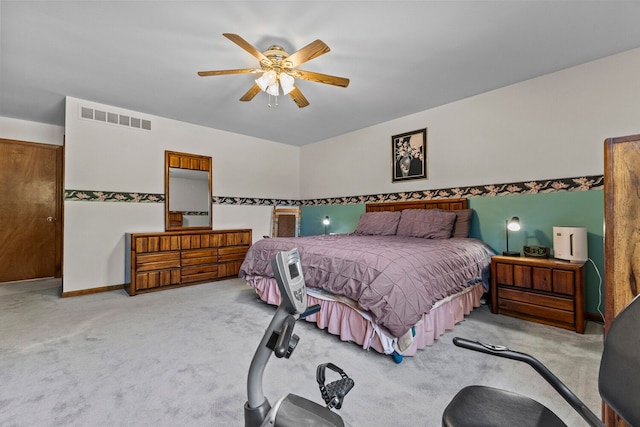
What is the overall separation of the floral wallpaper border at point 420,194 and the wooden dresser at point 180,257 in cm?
63

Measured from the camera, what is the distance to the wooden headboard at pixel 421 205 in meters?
3.53

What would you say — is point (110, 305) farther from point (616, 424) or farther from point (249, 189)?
point (616, 424)

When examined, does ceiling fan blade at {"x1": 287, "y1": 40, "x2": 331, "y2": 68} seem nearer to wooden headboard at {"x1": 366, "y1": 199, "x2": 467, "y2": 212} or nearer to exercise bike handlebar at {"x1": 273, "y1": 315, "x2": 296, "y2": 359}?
exercise bike handlebar at {"x1": 273, "y1": 315, "x2": 296, "y2": 359}

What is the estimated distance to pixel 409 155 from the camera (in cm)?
407

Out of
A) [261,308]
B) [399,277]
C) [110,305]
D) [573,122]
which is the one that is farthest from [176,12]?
[573,122]

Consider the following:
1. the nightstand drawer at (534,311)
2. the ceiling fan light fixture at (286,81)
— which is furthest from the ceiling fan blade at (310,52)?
the nightstand drawer at (534,311)

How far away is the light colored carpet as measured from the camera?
4.60ft

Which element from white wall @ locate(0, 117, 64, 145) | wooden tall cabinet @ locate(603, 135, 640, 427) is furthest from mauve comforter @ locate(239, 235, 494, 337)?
white wall @ locate(0, 117, 64, 145)

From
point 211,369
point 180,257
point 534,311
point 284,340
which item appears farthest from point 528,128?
point 180,257

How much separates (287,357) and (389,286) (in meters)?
1.14

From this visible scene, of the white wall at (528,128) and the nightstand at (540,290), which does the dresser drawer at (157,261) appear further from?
the nightstand at (540,290)

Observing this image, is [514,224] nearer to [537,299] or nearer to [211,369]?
[537,299]

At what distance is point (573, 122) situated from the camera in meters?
2.74

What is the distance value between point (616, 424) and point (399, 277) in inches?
42.7
